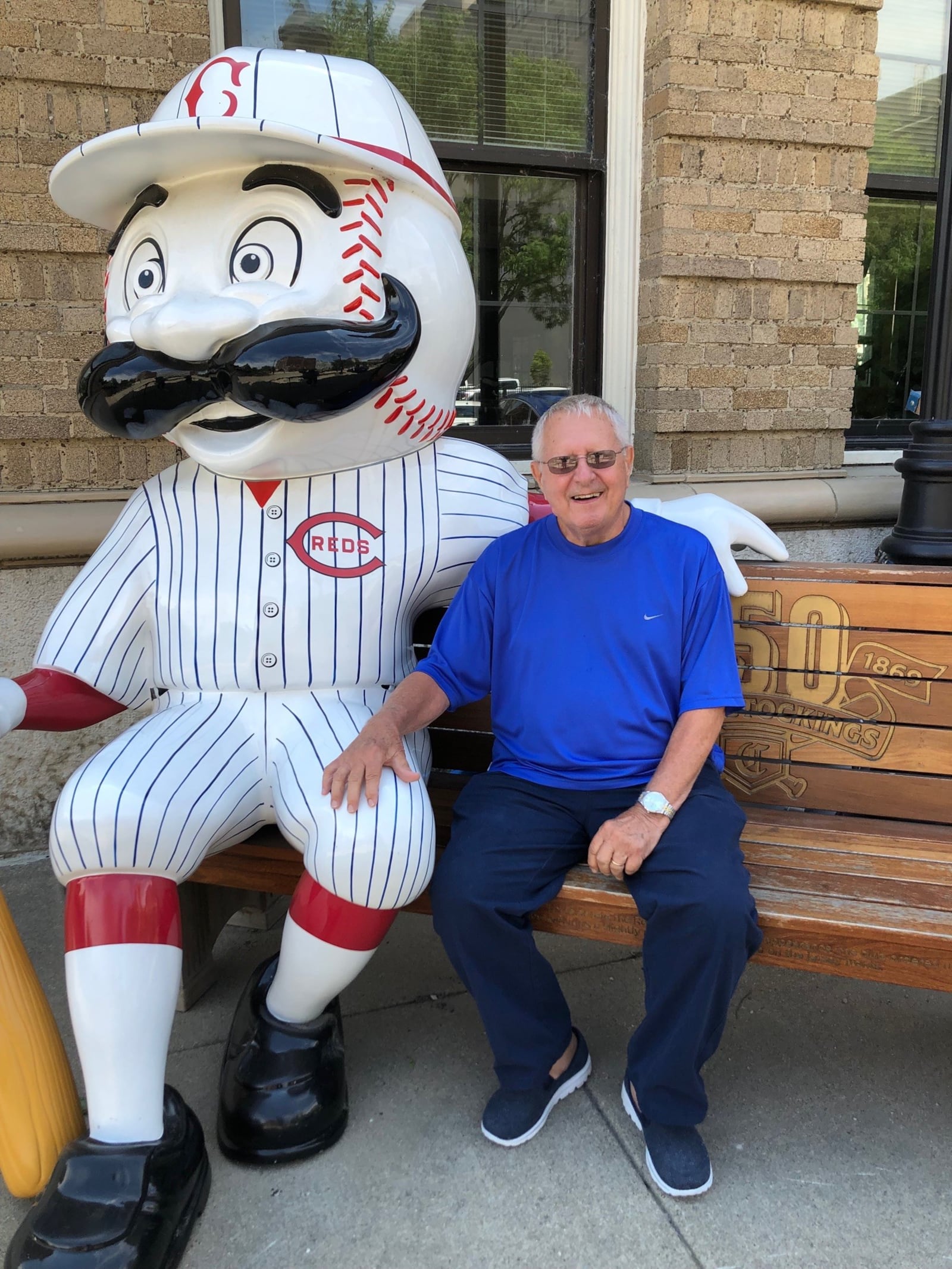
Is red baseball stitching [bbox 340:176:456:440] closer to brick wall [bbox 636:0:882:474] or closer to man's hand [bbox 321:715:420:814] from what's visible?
man's hand [bbox 321:715:420:814]

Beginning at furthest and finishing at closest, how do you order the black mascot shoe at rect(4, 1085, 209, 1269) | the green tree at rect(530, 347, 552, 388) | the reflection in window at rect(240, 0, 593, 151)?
the green tree at rect(530, 347, 552, 388) < the reflection in window at rect(240, 0, 593, 151) < the black mascot shoe at rect(4, 1085, 209, 1269)

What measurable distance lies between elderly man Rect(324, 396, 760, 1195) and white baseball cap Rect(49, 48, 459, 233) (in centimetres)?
63

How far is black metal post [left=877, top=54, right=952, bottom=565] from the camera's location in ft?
10.5

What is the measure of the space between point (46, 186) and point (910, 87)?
378 cm

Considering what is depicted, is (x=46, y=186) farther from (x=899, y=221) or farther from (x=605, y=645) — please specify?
(x=899, y=221)

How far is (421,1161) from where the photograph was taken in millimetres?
1980

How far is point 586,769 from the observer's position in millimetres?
2104

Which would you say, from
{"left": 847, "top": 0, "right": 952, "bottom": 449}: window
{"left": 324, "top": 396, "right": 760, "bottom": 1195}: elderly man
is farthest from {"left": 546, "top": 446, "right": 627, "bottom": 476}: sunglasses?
{"left": 847, "top": 0, "right": 952, "bottom": 449}: window

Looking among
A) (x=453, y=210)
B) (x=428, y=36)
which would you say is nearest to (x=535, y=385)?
(x=428, y=36)

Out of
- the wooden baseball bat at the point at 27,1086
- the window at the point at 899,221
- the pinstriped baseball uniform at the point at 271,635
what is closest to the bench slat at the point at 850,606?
the pinstriped baseball uniform at the point at 271,635

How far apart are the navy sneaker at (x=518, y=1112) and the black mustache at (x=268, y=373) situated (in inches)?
56.0

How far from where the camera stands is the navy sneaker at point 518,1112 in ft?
6.59

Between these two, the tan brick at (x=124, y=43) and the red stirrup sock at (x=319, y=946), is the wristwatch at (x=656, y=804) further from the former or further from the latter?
the tan brick at (x=124, y=43)

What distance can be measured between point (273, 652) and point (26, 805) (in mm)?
1803
